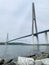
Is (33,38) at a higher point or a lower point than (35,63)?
higher

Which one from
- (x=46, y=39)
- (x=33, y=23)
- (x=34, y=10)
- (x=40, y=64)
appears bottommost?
(x=40, y=64)

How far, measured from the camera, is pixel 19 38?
42.2 m

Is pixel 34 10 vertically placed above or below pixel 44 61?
above

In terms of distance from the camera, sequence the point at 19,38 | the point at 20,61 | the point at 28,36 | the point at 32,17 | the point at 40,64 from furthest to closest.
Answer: the point at 19,38 < the point at 28,36 < the point at 32,17 < the point at 20,61 < the point at 40,64

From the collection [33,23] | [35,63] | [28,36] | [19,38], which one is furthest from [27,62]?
[19,38]

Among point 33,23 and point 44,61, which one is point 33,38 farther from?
point 44,61

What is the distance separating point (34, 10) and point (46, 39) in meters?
5.38

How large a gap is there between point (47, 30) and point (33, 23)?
2.63 metres

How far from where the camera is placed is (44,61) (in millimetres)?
9273

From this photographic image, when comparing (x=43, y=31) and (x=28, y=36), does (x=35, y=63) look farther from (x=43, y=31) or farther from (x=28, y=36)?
(x=28, y=36)

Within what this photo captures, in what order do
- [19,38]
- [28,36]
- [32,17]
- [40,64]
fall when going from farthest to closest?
[19,38]
[28,36]
[32,17]
[40,64]

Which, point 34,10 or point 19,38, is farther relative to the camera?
point 19,38

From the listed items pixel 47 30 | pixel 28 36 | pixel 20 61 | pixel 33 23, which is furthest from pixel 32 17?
pixel 20 61

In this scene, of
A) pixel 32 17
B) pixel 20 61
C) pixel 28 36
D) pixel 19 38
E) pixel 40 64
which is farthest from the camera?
pixel 19 38
